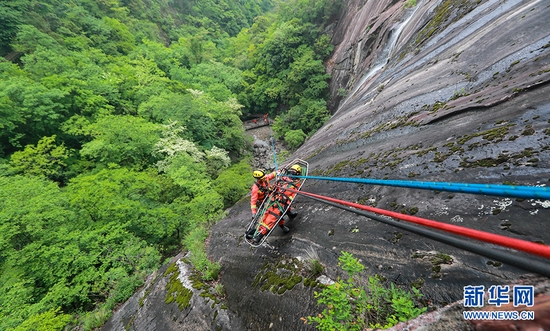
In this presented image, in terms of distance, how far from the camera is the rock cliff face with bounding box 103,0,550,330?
246 centimetres

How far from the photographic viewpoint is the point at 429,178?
3.66 metres

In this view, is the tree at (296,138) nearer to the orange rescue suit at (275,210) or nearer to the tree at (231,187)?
the tree at (231,187)

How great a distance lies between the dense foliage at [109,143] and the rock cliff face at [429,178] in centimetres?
174

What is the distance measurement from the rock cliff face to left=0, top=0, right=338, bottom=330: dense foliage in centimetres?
174

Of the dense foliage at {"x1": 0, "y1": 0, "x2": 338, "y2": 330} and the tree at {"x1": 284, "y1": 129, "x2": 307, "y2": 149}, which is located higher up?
the dense foliage at {"x1": 0, "y1": 0, "x2": 338, "y2": 330}

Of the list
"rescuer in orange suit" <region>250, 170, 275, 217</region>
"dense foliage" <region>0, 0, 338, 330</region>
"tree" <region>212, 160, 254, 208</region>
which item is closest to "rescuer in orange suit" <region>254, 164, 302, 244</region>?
"rescuer in orange suit" <region>250, 170, 275, 217</region>

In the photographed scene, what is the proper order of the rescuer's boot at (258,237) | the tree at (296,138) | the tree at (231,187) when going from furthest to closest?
the tree at (296,138) < the tree at (231,187) < the rescuer's boot at (258,237)

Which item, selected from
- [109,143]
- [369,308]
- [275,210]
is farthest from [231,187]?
[369,308]

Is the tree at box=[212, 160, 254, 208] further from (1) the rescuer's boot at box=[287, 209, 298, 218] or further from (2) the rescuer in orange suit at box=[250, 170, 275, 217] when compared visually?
(1) the rescuer's boot at box=[287, 209, 298, 218]

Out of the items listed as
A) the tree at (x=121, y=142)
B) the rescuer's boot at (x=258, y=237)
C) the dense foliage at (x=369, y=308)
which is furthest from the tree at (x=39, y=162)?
the dense foliage at (x=369, y=308)

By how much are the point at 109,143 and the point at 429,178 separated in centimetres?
1945

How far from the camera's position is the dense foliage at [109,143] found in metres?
8.66

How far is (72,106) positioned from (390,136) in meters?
23.4

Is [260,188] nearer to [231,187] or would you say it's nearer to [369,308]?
[369,308]
